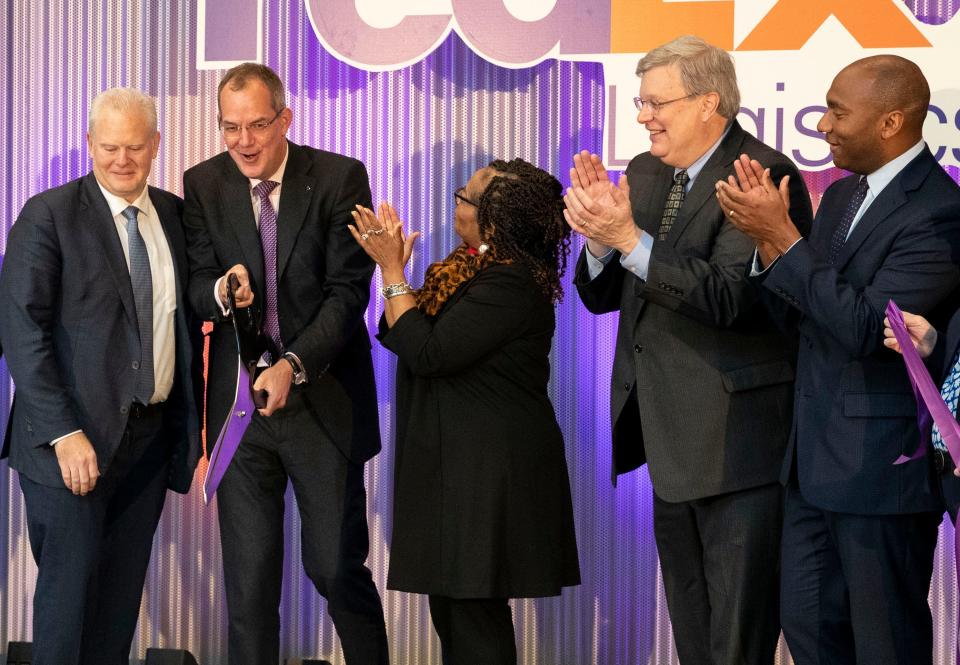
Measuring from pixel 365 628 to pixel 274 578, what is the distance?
0.32 meters

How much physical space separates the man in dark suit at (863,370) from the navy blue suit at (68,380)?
68.9 inches

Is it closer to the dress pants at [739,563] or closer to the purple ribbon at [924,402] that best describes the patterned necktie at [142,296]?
the dress pants at [739,563]

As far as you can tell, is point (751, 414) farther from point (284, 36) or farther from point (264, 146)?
point (284, 36)

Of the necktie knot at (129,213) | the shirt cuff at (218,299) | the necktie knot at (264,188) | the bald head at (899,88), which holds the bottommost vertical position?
the shirt cuff at (218,299)

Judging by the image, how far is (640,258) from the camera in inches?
126

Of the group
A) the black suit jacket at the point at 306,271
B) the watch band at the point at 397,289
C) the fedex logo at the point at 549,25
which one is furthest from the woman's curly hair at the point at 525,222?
the fedex logo at the point at 549,25

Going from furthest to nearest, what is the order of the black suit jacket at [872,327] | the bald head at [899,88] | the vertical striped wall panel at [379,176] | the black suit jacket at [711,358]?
1. the vertical striped wall panel at [379,176]
2. the black suit jacket at [711,358]
3. the bald head at [899,88]
4. the black suit jacket at [872,327]

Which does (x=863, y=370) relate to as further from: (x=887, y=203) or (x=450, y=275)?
(x=450, y=275)

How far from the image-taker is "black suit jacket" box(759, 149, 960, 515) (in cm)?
292

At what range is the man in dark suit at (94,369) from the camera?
11.5ft

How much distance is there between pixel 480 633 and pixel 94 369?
1308 millimetres

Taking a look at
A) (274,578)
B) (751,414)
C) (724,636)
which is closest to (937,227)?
(751,414)

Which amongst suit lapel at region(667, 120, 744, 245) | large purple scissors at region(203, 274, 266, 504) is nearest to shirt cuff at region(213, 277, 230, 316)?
large purple scissors at region(203, 274, 266, 504)

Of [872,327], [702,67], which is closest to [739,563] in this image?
[872,327]
